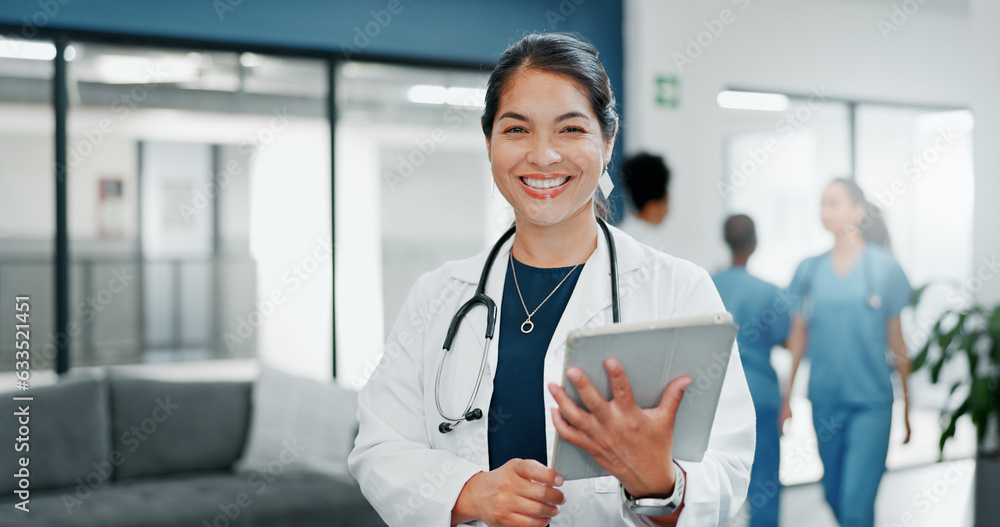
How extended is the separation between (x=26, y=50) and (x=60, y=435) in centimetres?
163

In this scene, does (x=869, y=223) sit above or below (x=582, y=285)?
above

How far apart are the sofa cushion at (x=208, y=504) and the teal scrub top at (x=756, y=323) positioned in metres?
1.60

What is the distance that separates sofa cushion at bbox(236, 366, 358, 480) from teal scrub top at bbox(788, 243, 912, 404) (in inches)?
80.0

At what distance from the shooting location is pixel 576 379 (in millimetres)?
842

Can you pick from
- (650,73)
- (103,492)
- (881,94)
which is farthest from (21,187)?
(881,94)

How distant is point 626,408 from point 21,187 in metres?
3.28

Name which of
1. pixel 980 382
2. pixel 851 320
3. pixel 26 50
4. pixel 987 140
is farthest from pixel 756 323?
pixel 26 50

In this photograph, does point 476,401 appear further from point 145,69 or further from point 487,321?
point 145,69

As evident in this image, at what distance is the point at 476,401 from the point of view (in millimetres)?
1146

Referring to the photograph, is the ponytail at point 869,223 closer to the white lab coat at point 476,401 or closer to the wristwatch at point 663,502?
the white lab coat at point 476,401

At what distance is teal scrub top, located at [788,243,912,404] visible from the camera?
313 cm

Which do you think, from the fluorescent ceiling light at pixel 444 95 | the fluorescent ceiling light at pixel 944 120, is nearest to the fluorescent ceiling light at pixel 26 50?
the fluorescent ceiling light at pixel 444 95

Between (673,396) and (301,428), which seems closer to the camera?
(673,396)

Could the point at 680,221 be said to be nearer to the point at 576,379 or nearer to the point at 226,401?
the point at 226,401
